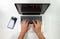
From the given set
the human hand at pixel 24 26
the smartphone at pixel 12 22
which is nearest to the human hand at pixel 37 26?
the human hand at pixel 24 26

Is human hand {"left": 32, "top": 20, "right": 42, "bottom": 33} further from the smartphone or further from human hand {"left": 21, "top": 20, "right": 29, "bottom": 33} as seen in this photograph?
the smartphone

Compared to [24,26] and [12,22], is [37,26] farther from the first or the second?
[12,22]

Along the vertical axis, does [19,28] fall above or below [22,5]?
below

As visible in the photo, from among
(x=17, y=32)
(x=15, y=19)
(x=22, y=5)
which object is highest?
(x=22, y=5)

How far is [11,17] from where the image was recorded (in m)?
1.28

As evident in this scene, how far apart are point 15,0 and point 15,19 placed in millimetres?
185

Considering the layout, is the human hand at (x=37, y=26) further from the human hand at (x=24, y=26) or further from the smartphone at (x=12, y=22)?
the smartphone at (x=12, y=22)

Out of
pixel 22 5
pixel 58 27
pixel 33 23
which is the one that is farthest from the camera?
pixel 58 27

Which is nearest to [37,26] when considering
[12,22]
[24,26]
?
[24,26]

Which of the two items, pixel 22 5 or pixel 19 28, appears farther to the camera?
pixel 19 28

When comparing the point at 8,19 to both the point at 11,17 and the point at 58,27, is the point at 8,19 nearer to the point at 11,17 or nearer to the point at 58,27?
the point at 11,17

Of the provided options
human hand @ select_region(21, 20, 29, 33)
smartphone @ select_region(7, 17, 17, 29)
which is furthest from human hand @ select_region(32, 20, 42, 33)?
smartphone @ select_region(7, 17, 17, 29)

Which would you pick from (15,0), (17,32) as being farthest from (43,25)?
(15,0)

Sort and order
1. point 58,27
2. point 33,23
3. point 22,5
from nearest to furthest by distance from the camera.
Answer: point 22,5 < point 33,23 < point 58,27
